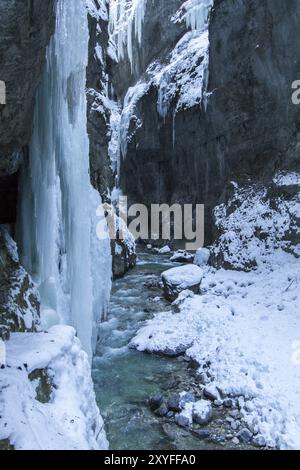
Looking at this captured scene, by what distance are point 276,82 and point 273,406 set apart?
49.9 ft

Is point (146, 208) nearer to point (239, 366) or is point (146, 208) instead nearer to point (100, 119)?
point (100, 119)

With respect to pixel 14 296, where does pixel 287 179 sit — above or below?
above

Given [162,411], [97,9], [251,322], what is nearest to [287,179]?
[251,322]

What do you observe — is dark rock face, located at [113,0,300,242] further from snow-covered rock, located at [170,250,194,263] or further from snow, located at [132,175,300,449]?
snow, located at [132,175,300,449]

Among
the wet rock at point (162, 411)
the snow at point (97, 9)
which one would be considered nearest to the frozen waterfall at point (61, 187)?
the wet rock at point (162, 411)

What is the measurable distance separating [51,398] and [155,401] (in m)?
3.90

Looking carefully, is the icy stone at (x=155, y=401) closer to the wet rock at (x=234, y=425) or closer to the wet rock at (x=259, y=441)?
the wet rock at (x=234, y=425)

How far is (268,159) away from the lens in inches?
701

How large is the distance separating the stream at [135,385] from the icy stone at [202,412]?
0.16 metres

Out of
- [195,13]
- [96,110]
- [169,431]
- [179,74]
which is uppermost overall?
[195,13]

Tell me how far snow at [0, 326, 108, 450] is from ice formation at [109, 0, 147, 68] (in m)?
40.2

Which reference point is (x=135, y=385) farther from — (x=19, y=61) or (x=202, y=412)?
(x=19, y=61)

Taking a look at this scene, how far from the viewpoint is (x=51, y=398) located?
13.8 ft

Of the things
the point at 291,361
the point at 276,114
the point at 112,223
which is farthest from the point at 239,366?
the point at 276,114
